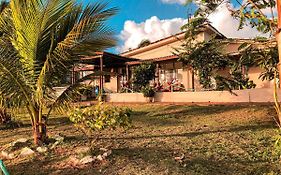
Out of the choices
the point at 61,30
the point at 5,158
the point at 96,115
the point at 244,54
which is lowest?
the point at 5,158

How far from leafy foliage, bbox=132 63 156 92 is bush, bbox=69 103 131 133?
1459cm

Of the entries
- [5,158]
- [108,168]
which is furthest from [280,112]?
[5,158]

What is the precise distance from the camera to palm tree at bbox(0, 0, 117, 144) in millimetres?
6531

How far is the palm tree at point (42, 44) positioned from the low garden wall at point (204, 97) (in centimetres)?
824

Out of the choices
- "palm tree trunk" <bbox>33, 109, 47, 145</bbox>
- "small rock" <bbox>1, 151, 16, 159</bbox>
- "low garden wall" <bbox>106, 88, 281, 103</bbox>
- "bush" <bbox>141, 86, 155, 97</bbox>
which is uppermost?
"bush" <bbox>141, 86, 155, 97</bbox>

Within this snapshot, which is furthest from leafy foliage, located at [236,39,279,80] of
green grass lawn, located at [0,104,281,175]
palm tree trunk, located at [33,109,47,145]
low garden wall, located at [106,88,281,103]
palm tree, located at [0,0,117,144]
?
low garden wall, located at [106,88,281,103]

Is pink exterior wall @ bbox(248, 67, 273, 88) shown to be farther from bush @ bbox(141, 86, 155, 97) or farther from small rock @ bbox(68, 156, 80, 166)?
small rock @ bbox(68, 156, 80, 166)

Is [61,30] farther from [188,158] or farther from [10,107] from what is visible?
[188,158]

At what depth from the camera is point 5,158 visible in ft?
22.5

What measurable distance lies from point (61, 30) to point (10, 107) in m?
2.08

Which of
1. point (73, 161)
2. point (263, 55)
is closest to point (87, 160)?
point (73, 161)

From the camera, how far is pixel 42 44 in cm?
683

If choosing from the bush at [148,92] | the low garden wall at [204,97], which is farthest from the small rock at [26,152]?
the bush at [148,92]

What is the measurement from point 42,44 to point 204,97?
11787 mm
